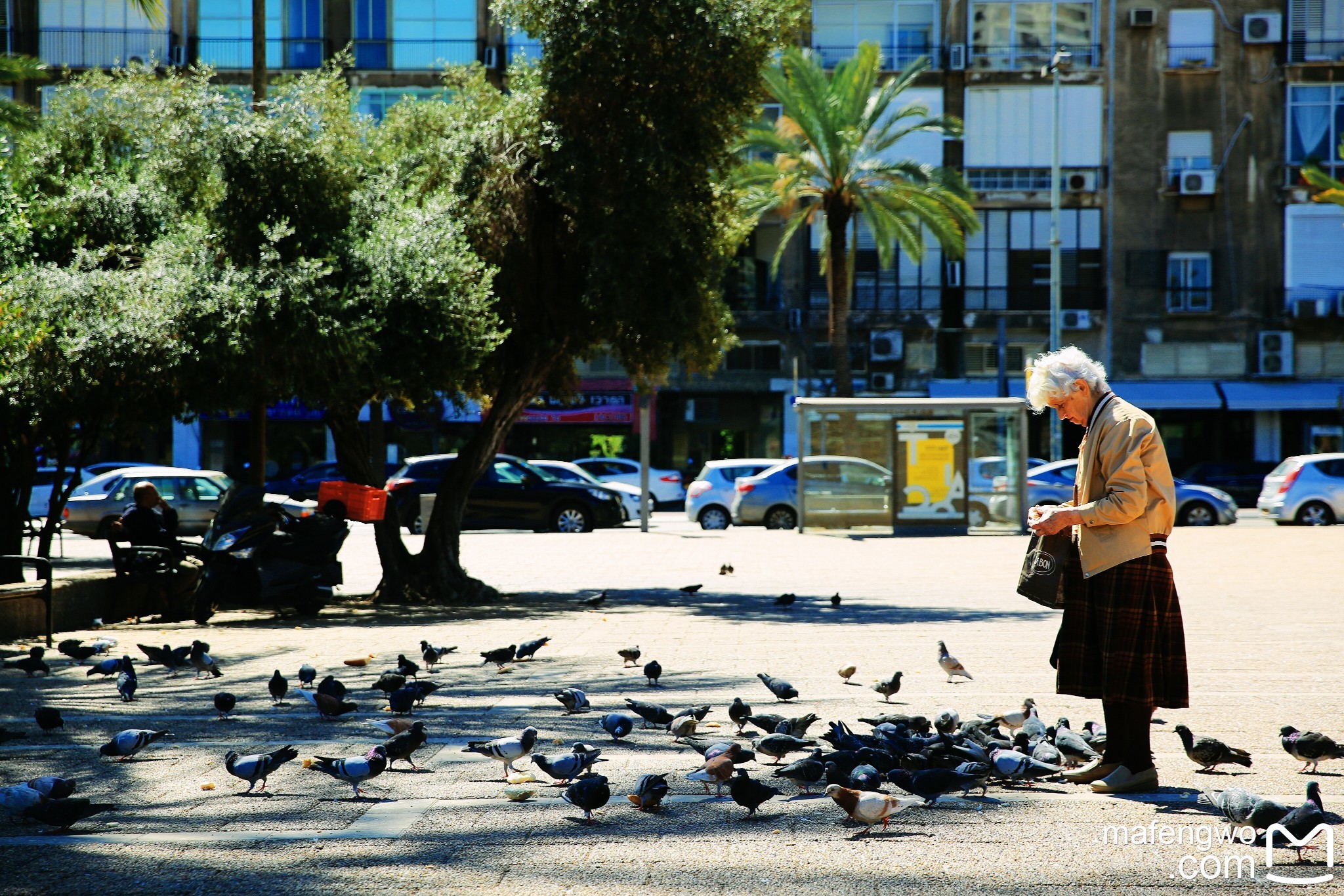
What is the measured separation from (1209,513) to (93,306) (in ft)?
73.9

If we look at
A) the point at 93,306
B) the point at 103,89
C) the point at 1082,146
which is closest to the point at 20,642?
the point at 93,306

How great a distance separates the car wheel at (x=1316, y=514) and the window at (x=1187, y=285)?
47.1 ft

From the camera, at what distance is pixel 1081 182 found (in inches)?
1586

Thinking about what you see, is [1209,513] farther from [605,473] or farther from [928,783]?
[928,783]

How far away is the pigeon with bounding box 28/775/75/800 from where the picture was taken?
4633 mm

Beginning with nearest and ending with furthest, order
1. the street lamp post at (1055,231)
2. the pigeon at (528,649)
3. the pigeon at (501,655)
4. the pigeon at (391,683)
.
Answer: the pigeon at (391,683), the pigeon at (501,655), the pigeon at (528,649), the street lamp post at (1055,231)

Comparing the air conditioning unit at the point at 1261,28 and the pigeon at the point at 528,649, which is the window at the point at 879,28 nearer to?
the air conditioning unit at the point at 1261,28

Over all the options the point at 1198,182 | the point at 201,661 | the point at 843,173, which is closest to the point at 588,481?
the point at 843,173

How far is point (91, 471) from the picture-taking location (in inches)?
1153

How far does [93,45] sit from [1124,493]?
41.3 metres

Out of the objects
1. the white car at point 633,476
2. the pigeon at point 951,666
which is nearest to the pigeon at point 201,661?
the pigeon at point 951,666

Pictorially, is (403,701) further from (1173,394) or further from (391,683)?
(1173,394)

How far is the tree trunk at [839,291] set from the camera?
97.3 ft

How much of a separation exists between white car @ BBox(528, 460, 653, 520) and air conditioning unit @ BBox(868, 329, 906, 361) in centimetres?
1354
